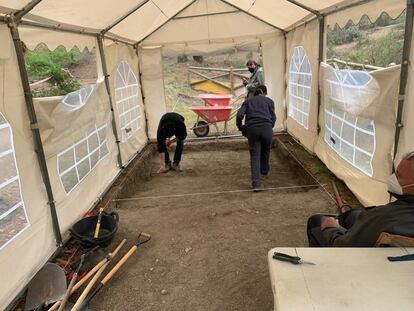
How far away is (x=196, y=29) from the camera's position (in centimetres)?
633

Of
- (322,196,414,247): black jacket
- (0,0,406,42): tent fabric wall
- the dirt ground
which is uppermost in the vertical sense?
(0,0,406,42): tent fabric wall

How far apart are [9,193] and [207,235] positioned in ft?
5.63

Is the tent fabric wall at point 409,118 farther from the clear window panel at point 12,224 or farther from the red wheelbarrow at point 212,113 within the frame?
the red wheelbarrow at point 212,113

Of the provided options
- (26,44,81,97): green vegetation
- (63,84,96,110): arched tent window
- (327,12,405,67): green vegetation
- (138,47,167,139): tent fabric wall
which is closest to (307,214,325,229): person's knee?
(63,84,96,110): arched tent window

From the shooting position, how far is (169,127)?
17.0ft

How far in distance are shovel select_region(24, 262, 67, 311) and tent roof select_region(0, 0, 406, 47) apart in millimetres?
1912

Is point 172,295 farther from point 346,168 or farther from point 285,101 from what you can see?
point 285,101

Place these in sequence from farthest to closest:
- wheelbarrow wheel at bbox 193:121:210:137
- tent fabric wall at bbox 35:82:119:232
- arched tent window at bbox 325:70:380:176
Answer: wheelbarrow wheel at bbox 193:121:210:137
arched tent window at bbox 325:70:380:176
tent fabric wall at bbox 35:82:119:232

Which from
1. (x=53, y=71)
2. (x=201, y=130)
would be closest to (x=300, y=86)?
(x=201, y=130)

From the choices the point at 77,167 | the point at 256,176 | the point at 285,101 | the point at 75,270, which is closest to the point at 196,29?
the point at 285,101

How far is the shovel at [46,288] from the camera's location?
7.16ft

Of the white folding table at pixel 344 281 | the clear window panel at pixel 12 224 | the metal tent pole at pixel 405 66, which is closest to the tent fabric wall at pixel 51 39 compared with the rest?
the clear window panel at pixel 12 224

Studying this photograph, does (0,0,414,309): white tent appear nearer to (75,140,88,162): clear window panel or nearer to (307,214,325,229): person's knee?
(75,140,88,162): clear window panel

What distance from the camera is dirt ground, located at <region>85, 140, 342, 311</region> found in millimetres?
2330
